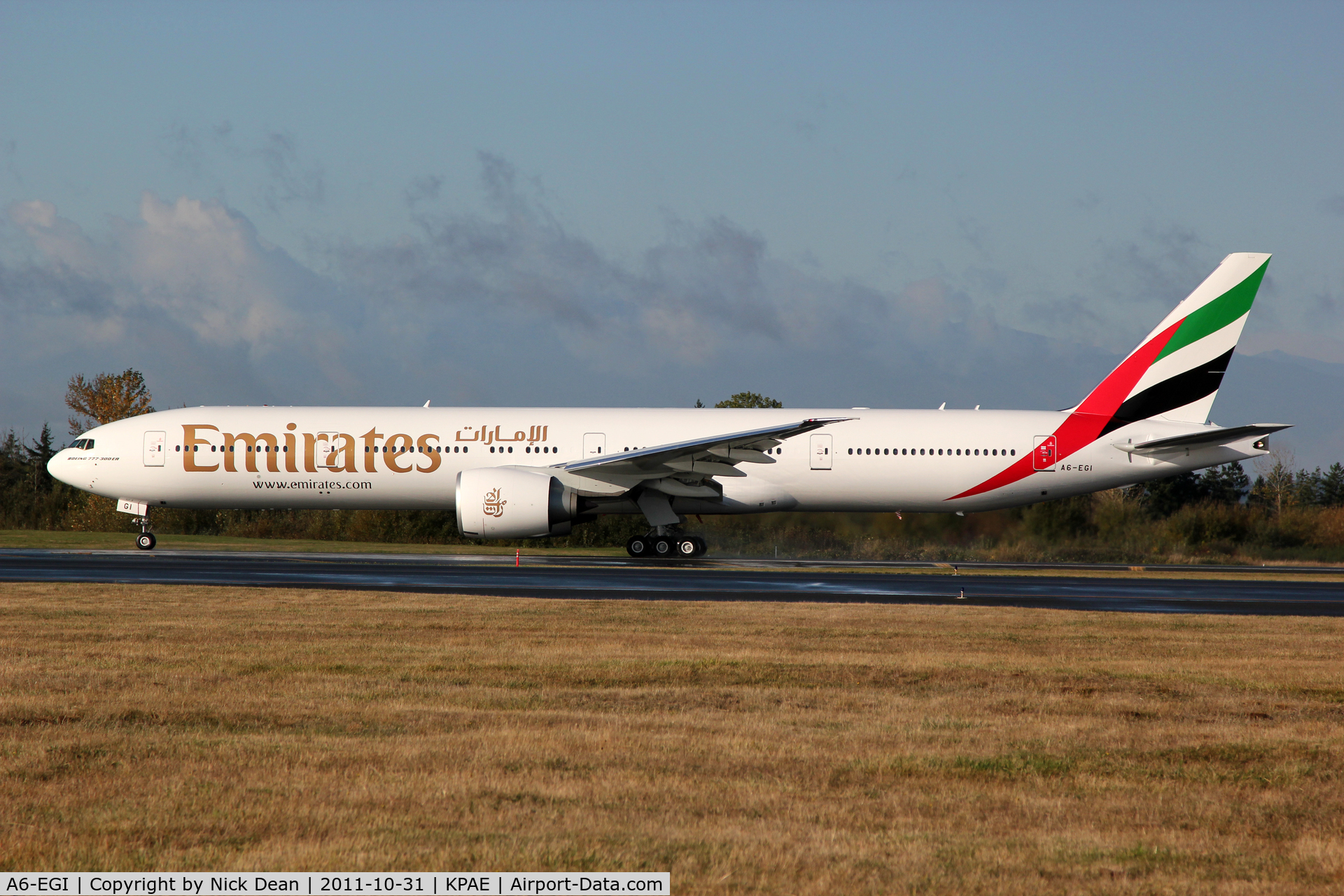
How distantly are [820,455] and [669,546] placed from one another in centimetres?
430

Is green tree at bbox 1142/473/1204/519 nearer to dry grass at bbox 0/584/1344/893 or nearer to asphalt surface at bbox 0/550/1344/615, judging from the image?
asphalt surface at bbox 0/550/1344/615

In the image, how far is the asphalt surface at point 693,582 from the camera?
1770 centimetres

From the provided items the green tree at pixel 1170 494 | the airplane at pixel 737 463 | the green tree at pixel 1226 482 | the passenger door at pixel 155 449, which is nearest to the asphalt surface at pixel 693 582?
the airplane at pixel 737 463

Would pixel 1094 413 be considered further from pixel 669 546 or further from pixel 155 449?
pixel 155 449

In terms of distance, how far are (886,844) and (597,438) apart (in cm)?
2336

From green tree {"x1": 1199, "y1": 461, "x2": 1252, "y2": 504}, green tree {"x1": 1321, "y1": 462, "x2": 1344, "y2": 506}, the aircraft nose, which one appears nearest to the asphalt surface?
the aircraft nose

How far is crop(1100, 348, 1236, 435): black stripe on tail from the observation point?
28.5 meters

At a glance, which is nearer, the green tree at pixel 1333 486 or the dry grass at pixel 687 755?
the dry grass at pixel 687 755

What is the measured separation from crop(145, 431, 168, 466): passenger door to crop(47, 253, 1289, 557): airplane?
0.04m

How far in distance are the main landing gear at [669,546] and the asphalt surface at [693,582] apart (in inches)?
Result: 44.6

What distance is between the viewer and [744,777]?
20.6ft

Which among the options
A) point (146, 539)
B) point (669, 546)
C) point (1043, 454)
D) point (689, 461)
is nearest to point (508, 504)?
point (689, 461)

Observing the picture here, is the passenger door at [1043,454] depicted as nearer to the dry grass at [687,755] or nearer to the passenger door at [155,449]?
the dry grass at [687,755]

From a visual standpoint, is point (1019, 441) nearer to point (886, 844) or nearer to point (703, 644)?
point (703, 644)
